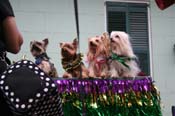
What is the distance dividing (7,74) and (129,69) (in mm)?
2455

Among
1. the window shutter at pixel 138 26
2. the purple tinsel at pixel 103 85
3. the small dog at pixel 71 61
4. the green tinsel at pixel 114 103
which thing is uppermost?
the window shutter at pixel 138 26

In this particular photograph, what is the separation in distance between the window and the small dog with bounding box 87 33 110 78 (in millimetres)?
1939

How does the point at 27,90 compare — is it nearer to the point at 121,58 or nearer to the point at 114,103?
the point at 114,103

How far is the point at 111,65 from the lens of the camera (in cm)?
402

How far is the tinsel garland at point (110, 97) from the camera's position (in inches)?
137

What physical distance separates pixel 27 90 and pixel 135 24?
486 cm

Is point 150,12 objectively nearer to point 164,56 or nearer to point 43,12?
point 164,56

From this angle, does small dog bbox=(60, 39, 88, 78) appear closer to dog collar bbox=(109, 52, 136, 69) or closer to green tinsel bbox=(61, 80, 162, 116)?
dog collar bbox=(109, 52, 136, 69)

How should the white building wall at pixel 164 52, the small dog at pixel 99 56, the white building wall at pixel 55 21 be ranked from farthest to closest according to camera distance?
the white building wall at pixel 164 52 → the white building wall at pixel 55 21 → the small dog at pixel 99 56

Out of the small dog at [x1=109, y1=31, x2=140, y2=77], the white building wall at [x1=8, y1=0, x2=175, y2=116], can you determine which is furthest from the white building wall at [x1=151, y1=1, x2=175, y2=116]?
the small dog at [x1=109, y1=31, x2=140, y2=77]

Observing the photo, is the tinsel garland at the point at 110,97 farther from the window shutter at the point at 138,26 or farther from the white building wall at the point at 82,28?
the window shutter at the point at 138,26

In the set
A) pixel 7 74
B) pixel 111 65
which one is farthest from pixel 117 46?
pixel 7 74

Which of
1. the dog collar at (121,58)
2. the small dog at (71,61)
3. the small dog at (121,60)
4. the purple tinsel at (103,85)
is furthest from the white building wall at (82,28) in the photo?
the purple tinsel at (103,85)

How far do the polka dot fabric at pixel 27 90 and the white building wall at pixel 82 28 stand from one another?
12.4 feet
